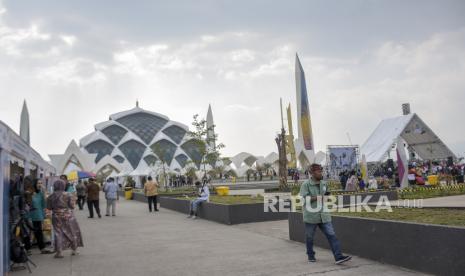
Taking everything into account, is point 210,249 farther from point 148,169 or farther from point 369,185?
point 148,169

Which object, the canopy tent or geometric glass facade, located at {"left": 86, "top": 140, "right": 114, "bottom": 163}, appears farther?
geometric glass facade, located at {"left": 86, "top": 140, "right": 114, "bottom": 163}

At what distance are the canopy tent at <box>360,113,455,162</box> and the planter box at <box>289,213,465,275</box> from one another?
37833 millimetres

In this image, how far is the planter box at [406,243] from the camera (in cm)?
474

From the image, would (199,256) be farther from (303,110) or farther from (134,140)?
(134,140)

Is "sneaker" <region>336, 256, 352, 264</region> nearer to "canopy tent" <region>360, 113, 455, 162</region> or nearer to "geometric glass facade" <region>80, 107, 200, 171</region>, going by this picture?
"canopy tent" <region>360, 113, 455, 162</region>

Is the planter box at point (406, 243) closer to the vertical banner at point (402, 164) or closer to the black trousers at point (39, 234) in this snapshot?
the black trousers at point (39, 234)

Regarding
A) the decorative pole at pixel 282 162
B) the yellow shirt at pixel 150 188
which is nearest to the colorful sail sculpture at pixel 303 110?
the decorative pole at pixel 282 162

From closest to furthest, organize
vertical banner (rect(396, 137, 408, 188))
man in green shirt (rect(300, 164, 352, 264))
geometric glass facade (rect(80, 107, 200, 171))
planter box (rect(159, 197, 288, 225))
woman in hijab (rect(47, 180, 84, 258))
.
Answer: man in green shirt (rect(300, 164, 352, 264)) → woman in hijab (rect(47, 180, 84, 258)) → planter box (rect(159, 197, 288, 225)) → vertical banner (rect(396, 137, 408, 188)) → geometric glass facade (rect(80, 107, 200, 171))

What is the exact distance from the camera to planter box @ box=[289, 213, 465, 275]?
15.5ft

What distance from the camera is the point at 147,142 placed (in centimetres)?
8244

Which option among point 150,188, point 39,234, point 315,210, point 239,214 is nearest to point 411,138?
point 150,188

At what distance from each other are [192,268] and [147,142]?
78.2m

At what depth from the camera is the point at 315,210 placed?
6012mm

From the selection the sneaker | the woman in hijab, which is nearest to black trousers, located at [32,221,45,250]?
the woman in hijab
